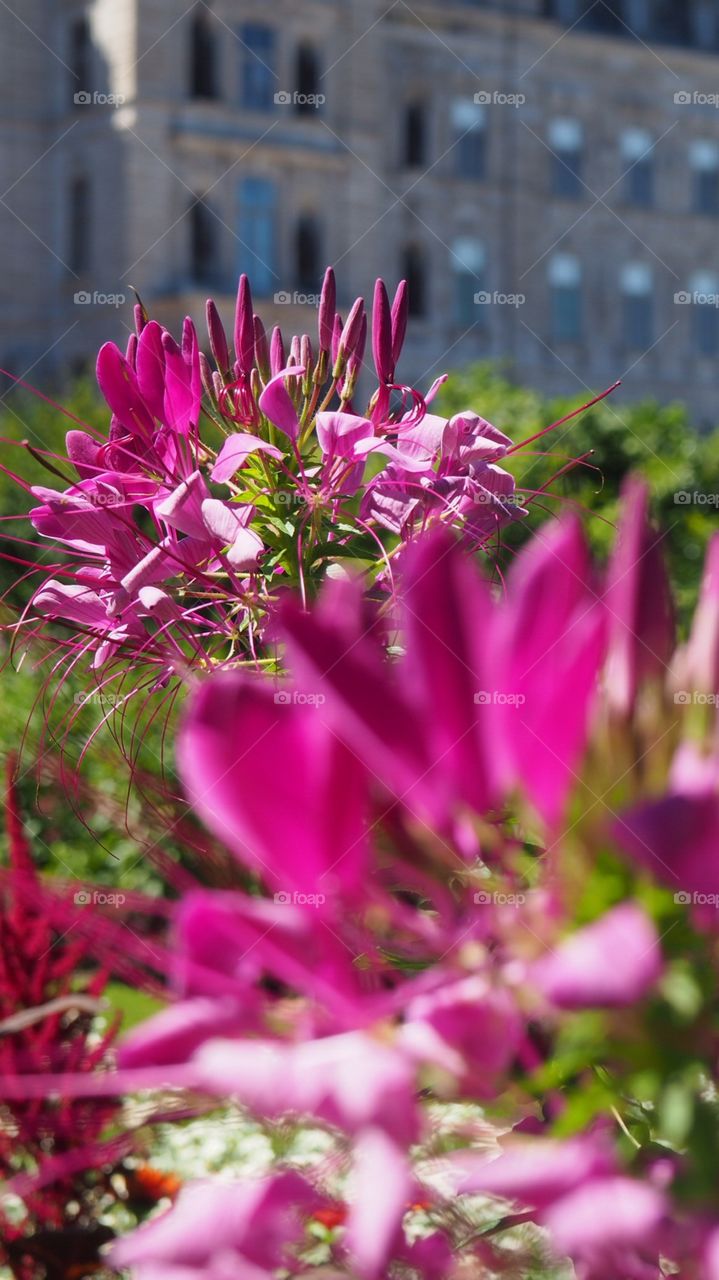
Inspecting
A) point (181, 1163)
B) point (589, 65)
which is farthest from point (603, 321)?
point (181, 1163)

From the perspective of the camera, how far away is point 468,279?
91.1 feet

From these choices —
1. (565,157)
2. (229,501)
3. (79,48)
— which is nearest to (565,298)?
(565,157)

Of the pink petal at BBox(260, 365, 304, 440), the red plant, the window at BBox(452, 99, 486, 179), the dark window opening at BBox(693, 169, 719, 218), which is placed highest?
the window at BBox(452, 99, 486, 179)

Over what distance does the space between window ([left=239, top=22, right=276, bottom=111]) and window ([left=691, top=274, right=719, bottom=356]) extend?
32.8 ft

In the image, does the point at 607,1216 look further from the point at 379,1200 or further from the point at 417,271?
the point at 417,271

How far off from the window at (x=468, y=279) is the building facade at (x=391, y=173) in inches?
2.3

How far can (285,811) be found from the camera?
1.72 ft

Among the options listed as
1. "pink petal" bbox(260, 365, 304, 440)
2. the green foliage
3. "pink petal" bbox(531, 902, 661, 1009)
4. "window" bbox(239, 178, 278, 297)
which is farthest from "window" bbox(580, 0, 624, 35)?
"pink petal" bbox(531, 902, 661, 1009)

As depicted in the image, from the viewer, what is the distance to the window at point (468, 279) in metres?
27.5

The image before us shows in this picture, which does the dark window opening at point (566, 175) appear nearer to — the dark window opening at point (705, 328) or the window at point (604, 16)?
the window at point (604, 16)

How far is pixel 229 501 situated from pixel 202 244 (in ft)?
80.8

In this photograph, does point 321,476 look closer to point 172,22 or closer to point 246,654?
point 246,654

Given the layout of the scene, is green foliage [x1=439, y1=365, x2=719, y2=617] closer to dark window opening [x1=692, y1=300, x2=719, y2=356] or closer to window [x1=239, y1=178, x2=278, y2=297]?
window [x1=239, y1=178, x2=278, y2=297]

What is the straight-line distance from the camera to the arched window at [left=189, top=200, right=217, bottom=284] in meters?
24.7
